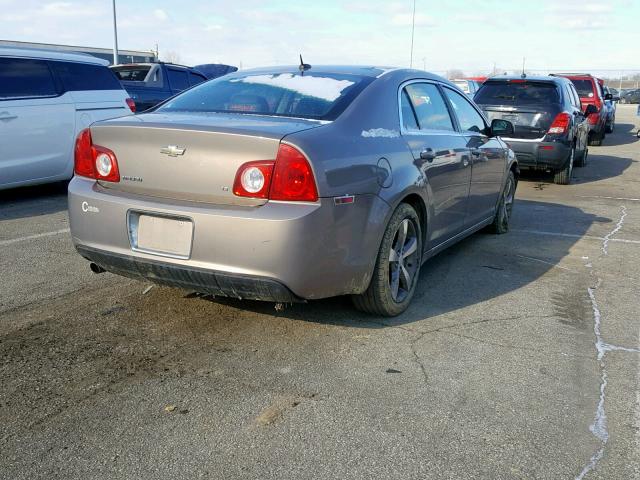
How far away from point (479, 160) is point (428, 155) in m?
1.26

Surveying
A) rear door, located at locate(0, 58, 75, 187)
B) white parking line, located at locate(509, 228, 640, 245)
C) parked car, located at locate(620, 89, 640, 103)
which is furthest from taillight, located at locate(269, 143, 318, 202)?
parked car, located at locate(620, 89, 640, 103)

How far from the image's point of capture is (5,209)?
7.06 m

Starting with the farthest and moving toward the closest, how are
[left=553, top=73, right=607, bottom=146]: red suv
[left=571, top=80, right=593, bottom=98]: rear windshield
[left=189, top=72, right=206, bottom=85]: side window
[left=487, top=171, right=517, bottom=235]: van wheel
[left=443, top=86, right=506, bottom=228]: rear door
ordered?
[left=571, top=80, right=593, bottom=98]: rear windshield → [left=553, top=73, right=607, bottom=146]: red suv → [left=189, top=72, right=206, bottom=85]: side window → [left=487, top=171, right=517, bottom=235]: van wheel → [left=443, top=86, right=506, bottom=228]: rear door

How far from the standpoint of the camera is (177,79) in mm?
13273

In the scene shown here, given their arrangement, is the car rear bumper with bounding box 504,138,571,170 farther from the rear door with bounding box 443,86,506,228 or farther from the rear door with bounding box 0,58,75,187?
the rear door with bounding box 0,58,75,187

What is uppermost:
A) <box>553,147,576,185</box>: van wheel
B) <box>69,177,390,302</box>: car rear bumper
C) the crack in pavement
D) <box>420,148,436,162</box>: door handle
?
<box>420,148,436,162</box>: door handle

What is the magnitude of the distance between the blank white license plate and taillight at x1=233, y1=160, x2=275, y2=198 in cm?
32

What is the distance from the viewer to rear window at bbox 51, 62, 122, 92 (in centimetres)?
783

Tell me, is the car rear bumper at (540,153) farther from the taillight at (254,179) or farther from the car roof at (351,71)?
the taillight at (254,179)

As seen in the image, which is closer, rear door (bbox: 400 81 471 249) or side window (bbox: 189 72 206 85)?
rear door (bbox: 400 81 471 249)

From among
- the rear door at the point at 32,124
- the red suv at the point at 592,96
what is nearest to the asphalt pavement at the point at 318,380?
the rear door at the point at 32,124

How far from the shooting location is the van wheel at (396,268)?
380 centimetres

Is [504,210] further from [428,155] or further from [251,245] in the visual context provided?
[251,245]

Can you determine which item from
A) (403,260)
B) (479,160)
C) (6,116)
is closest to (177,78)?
(6,116)
